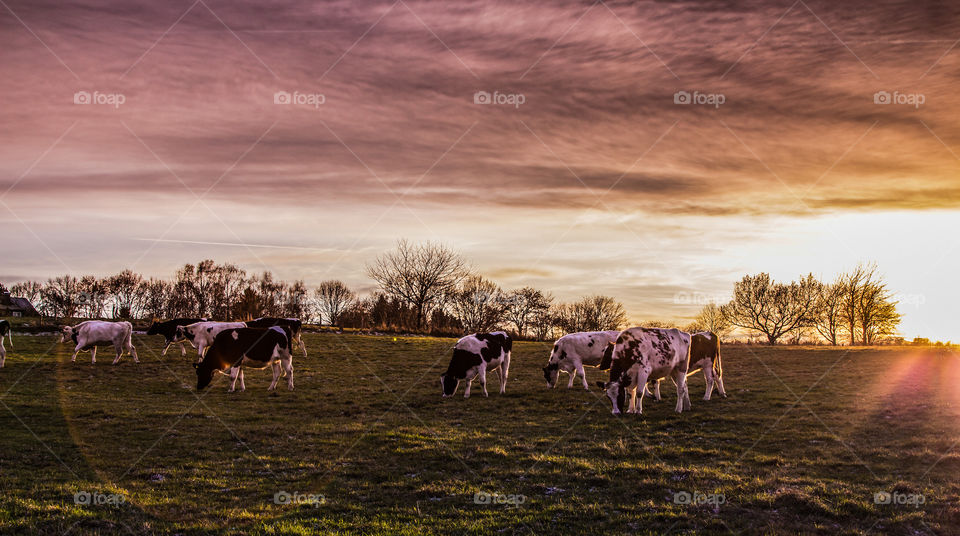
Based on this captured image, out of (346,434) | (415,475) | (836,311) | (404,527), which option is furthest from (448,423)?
(836,311)

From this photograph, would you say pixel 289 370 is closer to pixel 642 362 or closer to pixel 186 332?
pixel 186 332

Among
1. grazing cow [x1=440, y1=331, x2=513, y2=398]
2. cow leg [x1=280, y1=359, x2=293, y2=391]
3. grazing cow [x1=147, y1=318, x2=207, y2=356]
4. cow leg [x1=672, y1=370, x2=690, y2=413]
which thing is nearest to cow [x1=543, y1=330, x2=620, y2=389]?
grazing cow [x1=440, y1=331, x2=513, y2=398]

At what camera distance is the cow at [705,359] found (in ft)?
72.6

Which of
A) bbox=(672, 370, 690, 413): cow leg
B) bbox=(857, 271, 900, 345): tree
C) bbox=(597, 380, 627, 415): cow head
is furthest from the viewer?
bbox=(857, 271, 900, 345): tree

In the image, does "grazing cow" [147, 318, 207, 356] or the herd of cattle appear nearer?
the herd of cattle

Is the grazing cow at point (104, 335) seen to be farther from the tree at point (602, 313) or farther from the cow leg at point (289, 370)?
the tree at point (602, 313)

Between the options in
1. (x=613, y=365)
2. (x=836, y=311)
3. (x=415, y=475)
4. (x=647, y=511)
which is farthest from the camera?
(x=836, y=311)

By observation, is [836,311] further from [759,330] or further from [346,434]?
[346,434]

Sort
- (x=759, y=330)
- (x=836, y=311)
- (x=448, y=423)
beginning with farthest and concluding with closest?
1. (x=759, y=330)
2. (x=836, y=311)
3. (x=448, y=423)

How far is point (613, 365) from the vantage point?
786 inches

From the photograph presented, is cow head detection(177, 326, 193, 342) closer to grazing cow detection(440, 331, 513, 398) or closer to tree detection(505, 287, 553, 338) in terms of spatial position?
grazing cow detection(440, 331, 513, 398)

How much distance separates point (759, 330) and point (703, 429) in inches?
3120

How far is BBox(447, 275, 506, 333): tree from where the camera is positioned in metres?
89.9

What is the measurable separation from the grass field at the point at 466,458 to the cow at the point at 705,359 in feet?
2.78
